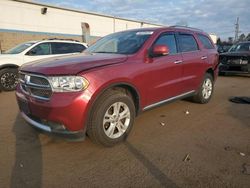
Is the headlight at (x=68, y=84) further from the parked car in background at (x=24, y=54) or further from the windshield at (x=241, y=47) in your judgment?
the windshield at (x=241, y=47)

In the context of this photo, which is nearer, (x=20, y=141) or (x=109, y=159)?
(x=109, y=159)

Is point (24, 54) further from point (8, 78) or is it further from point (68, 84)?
point (68, 84)

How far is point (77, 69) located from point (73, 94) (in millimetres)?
350

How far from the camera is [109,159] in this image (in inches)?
139

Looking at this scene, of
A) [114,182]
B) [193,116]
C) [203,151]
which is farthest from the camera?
[193,116]

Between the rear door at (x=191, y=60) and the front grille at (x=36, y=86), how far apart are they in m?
2.90

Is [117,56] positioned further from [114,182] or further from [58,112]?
[114,182]

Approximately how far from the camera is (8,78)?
844 centimetres

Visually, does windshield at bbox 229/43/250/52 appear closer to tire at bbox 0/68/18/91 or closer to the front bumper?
tire at bbox 0/68/18/91

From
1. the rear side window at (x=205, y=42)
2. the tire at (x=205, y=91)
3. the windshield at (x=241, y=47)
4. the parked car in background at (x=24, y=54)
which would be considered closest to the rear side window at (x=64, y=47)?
the parked car in background at (x=24, y=54)

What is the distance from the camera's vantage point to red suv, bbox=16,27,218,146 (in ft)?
11.1

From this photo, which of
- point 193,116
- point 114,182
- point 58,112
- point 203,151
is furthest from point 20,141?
point 193,116

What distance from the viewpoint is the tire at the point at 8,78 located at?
27.3 ft

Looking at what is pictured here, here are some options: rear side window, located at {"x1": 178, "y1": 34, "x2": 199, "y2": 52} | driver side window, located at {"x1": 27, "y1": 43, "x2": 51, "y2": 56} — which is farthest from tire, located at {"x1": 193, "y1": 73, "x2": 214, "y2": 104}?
driver side window, located at {"x1": 27, "y1": 43, "x2": 51, "y2": 56}
